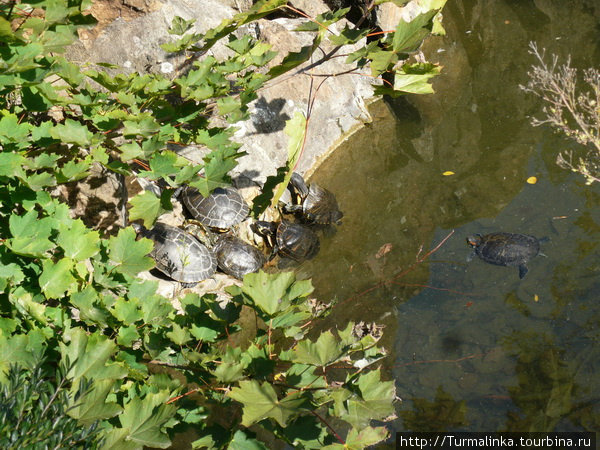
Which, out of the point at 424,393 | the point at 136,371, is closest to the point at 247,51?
the point at 136,371

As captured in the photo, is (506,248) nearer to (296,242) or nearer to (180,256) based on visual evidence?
(296,242)

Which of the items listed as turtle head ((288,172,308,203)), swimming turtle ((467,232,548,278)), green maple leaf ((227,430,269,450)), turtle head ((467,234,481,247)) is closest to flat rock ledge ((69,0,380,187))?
turtle head ((288,172,308,203))

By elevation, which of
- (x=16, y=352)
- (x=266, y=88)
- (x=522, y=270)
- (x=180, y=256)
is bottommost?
(x=522, y=270)

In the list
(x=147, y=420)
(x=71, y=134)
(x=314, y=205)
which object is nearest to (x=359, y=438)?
(x=147, y=420)

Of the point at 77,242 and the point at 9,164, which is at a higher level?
the point at 9,164

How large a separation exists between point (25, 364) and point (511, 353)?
3.41m

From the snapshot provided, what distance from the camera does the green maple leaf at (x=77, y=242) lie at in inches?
87.2

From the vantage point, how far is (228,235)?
5020 mm

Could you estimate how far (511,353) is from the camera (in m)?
4.09

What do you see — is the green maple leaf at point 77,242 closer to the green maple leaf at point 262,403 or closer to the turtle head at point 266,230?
the green maple leaf at point 262,403

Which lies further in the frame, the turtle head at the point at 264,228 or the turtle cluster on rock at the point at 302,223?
the turtle head at the point at 264,228

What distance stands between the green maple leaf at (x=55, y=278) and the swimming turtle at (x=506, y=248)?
3.50 metres

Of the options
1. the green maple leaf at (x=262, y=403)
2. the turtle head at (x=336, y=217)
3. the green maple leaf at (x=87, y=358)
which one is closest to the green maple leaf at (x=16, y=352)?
the green maple leaf at (x=87, y=358)

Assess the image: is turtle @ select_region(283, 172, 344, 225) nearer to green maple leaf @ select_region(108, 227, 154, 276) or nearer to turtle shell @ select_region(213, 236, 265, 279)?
turtle shell @ select_region(213, 236, 265, 279)
